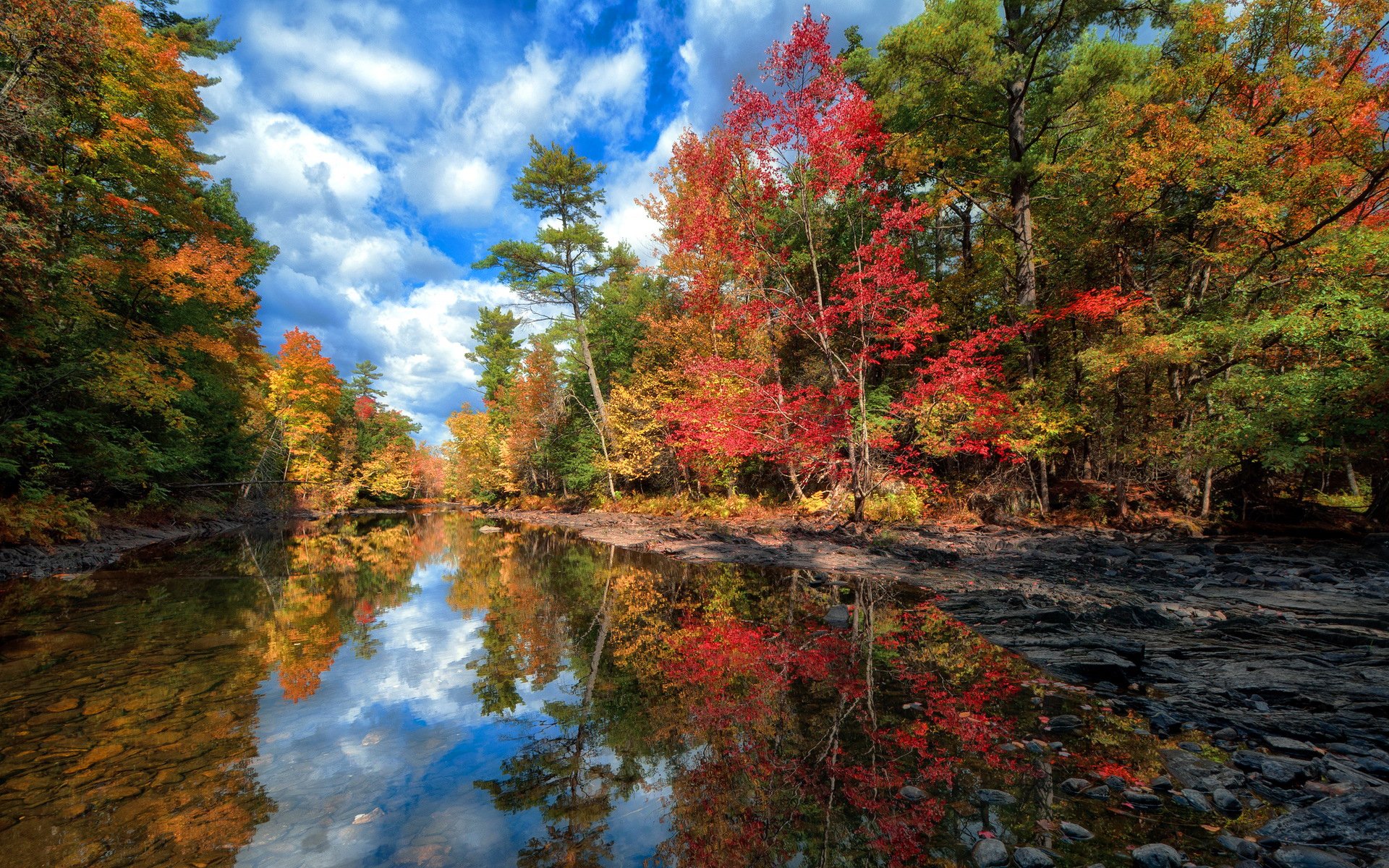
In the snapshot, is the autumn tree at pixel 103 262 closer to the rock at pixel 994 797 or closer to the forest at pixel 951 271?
the forest at pixel 951 271

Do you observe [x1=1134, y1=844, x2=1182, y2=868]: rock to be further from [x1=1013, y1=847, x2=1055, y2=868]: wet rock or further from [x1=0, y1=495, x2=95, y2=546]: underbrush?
[x1=0, y1=495, x2=95, y2=546]: underbrush

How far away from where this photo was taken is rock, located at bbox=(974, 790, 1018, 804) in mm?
3020

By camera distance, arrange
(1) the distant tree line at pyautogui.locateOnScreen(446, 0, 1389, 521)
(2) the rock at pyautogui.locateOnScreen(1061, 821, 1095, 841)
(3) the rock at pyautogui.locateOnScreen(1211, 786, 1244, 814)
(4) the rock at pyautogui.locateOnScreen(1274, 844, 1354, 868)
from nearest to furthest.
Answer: (4) the rock at pyautogui.locateOnScreen(1274, 844, 1354, 868) → (2) the rock at pyautogui.locateOnScreen(1061, 821, 1095, 841) → (3) the rock at pyautogui.locateOnScreen(1211, 786, 1244, 814) → (1) the distant tree line at pyautogui.locateOnScreen(446, 0, 1389, 521)

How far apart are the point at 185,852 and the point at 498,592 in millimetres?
7880

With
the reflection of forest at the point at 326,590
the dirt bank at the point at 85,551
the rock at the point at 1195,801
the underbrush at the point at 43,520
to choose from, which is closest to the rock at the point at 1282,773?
the rock at the point at 1195,801

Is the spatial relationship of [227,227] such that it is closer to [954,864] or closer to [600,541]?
[600,541]

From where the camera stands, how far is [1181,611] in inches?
262

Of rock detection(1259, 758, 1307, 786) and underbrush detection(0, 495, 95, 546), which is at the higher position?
underbrush detection(0, 495, 95, 546)

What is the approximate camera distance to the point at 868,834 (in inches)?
113

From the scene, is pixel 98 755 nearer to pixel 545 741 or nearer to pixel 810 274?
pixel 545 741

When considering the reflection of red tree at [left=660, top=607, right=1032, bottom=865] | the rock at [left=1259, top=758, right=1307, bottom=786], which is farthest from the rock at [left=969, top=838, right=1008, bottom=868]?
the rock at [left=1259, top=758, right=1307, bottom=786]

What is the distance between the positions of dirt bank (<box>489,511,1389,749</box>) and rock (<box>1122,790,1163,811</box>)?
1.37 meters

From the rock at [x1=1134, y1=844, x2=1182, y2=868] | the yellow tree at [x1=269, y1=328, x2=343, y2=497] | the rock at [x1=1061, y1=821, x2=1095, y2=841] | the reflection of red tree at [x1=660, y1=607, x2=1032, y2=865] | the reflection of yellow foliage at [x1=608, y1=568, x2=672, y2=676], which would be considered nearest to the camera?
the rock at [x1=1134, y1=844, x2=1182, y2=868]

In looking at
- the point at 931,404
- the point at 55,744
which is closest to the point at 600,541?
the point at 931,404
